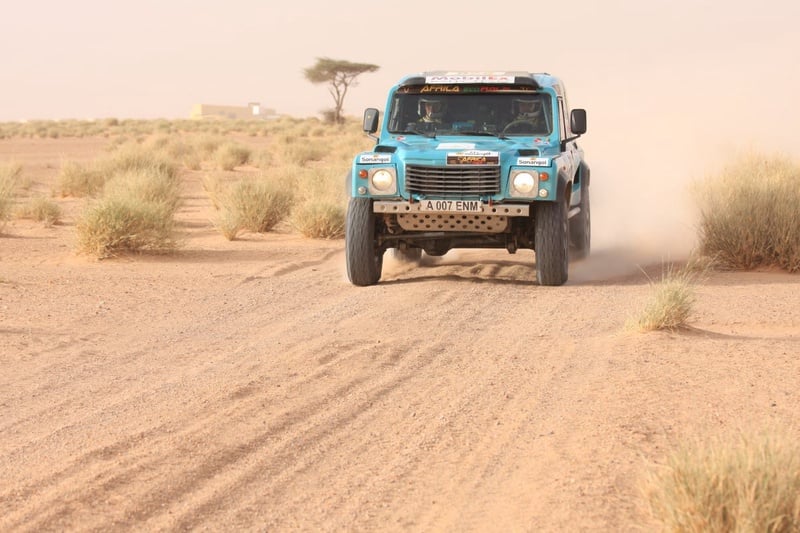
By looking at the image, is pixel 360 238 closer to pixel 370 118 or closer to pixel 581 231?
pixel 370 118

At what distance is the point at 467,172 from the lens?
33.8 feet

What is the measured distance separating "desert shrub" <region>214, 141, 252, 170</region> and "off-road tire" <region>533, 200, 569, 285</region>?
75.9 ft

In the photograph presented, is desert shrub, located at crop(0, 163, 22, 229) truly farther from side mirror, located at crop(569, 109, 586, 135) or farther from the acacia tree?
the acacia tree

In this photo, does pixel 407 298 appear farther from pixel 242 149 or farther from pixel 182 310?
pixel 242 149

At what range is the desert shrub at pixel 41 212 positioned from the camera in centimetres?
1778

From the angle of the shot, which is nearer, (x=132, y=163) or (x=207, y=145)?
(x=132, y=163)

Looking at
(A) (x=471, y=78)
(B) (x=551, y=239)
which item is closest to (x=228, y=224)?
(A) (x=471, y=78)

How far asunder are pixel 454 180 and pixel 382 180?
2.25 ft

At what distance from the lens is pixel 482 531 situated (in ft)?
14.6

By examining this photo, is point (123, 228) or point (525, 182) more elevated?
point (525, 182)

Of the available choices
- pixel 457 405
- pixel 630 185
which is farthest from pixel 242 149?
pixel 457 405

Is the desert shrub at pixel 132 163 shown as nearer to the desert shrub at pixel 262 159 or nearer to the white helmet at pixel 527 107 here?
the desert shrub at pixel 262 159

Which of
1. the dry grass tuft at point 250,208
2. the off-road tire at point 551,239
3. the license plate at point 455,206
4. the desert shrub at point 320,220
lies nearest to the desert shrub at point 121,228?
the dry grass tuft at point 250,208

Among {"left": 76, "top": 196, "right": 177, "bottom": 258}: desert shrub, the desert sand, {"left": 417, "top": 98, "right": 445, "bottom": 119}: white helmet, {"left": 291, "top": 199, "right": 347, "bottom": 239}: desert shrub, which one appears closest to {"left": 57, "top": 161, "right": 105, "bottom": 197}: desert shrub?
{"left": 291, "top": 199, "right": 347, "bottom": 239}: desert shrub
